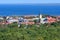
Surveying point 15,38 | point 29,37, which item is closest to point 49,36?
point 29,37

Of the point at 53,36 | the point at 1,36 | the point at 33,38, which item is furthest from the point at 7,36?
the point at 53,36

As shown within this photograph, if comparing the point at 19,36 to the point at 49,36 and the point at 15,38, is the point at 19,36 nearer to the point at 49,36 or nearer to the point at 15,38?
the point at 15,38

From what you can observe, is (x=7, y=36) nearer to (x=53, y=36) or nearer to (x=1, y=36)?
(x=1, y=36)

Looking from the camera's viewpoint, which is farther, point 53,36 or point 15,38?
point 53,36

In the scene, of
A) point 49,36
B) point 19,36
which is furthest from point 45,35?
point 19,36

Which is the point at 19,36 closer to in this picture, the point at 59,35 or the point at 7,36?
the point at 7,36

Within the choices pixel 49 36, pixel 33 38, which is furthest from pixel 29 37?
pixel 49 36

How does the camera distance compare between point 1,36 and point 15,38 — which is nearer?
point 15,38
